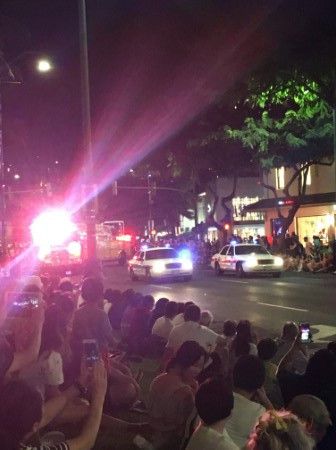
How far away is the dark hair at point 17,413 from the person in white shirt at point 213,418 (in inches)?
40.8

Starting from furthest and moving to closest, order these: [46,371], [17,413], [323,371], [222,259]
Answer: [222,259] → [46,371] → [323,371] → [17,413]

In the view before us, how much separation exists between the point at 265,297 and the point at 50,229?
13.9m

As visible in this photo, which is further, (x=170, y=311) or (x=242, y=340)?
(x=170, y=311)

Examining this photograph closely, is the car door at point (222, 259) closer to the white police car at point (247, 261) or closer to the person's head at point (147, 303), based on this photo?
the white police car at point (247, 261)

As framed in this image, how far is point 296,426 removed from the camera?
10.2ft

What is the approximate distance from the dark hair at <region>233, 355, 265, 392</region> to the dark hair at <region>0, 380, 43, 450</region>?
207 cm

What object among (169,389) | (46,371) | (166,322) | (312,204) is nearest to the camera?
(169,389)

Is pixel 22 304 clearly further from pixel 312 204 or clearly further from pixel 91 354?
pixel 312 204

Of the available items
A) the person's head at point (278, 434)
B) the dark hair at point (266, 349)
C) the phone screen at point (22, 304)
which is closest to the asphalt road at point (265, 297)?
the phone screen at point (22, 304)

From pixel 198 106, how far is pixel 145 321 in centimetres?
2001

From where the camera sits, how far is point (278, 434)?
307cm

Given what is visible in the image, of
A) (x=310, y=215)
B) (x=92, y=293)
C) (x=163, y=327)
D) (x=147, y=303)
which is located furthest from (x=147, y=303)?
(x=310, y=215)

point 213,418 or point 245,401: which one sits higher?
point 213,418

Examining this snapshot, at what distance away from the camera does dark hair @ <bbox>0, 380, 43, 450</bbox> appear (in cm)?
291
